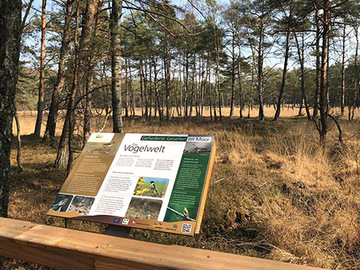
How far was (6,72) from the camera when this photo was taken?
2.12m

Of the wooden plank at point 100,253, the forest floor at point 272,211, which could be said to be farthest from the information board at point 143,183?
the forest floor at point 272,211

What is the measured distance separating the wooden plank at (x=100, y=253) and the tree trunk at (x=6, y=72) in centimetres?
74

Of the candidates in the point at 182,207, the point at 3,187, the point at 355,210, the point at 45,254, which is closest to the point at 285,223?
the point at 355,210

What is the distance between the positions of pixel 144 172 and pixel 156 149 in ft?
0.78

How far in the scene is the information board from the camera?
163 centimetres

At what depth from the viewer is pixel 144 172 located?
1941 mm

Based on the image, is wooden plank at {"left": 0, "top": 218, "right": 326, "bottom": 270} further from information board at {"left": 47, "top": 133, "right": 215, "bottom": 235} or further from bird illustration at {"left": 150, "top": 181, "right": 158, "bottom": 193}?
bird illustration at {"left": 150, "top": 181, "right": 158, "bottom": 193}

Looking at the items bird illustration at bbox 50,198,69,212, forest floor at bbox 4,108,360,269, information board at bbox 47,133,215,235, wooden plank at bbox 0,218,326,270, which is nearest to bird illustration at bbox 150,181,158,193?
information board at bbox 47,133,215,235

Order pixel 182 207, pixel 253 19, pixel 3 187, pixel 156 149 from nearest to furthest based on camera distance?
pixel 182 207, pixel 156 149, pixel 3 187, pixel 253 19

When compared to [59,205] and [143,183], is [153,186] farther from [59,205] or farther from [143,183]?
[59,205]

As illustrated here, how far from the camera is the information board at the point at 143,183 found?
163 cm

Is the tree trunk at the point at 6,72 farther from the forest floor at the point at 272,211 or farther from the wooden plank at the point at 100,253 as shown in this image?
the forest floor at the point at 272,211

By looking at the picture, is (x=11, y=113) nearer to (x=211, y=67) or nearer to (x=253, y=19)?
(x=253, y=19)

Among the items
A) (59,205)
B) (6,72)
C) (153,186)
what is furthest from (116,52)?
(153,186)
